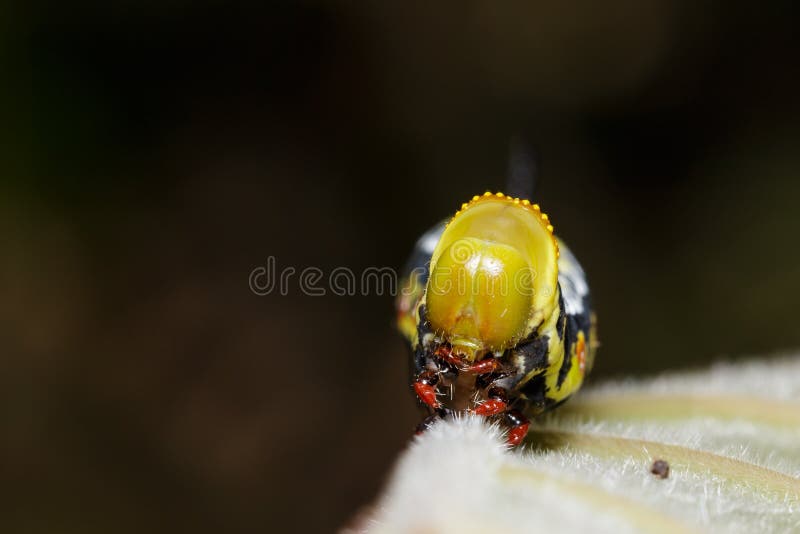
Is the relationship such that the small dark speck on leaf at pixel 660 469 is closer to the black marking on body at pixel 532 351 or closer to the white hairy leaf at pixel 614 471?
the white hairy leaf at pixel 614 471

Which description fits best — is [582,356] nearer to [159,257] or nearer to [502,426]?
[502,426]

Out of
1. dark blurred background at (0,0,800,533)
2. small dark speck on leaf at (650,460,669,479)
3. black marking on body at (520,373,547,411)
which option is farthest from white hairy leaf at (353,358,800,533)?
dark blurred background at (0,0,800,533)

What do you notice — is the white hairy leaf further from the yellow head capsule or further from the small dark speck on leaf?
the yellow head capsule

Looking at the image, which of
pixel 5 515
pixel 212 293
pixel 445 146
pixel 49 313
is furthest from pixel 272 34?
pixel 5 515

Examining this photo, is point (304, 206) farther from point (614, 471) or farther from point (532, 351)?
point (614, 471)

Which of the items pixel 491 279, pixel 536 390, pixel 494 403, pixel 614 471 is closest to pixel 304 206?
pixel 536 390

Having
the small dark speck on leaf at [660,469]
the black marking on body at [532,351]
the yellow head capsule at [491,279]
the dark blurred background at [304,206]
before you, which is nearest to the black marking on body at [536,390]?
the black marking on body at [532,351]

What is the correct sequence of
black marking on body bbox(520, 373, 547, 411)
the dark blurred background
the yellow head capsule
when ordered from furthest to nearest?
the dark blurred background
black marking on body bbox(520, 373, 547, 411)
the yellow head capsule
